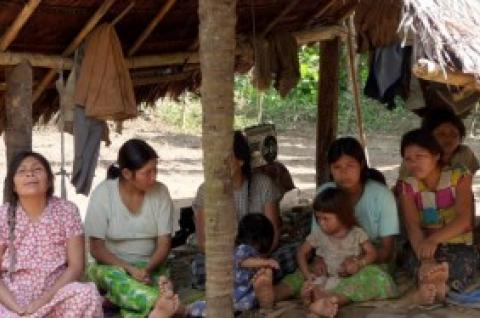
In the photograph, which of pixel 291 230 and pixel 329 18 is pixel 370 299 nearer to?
pixel 291 230

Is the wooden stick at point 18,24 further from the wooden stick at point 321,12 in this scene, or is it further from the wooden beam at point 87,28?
the wooden stick at point 321,12

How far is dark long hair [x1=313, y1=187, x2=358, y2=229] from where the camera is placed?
475 cm

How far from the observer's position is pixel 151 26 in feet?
19.6

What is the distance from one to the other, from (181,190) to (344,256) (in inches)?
254

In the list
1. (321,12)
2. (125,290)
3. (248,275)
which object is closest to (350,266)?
(248,275)

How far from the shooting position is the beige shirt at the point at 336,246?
15.9ft

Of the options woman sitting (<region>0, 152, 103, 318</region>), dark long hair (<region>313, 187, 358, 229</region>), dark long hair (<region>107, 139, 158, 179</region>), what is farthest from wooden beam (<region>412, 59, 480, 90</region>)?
woman sitting (<region>0, 152, 103, 318</region>)

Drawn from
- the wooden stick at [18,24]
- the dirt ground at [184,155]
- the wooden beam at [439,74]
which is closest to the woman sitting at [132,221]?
the wooden stick at [18,24]

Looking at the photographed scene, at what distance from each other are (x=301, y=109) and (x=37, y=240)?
1368 cm

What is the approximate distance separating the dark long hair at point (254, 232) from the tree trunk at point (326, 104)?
10.0ft

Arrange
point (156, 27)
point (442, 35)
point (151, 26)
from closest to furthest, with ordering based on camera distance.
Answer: point (442, 35)
point (151, 26)
point (156, 27)

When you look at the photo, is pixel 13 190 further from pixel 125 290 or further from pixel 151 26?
pixel 151 26

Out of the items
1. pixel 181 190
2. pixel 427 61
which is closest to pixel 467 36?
pixel 427 61

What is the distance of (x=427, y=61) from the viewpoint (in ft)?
14.0
